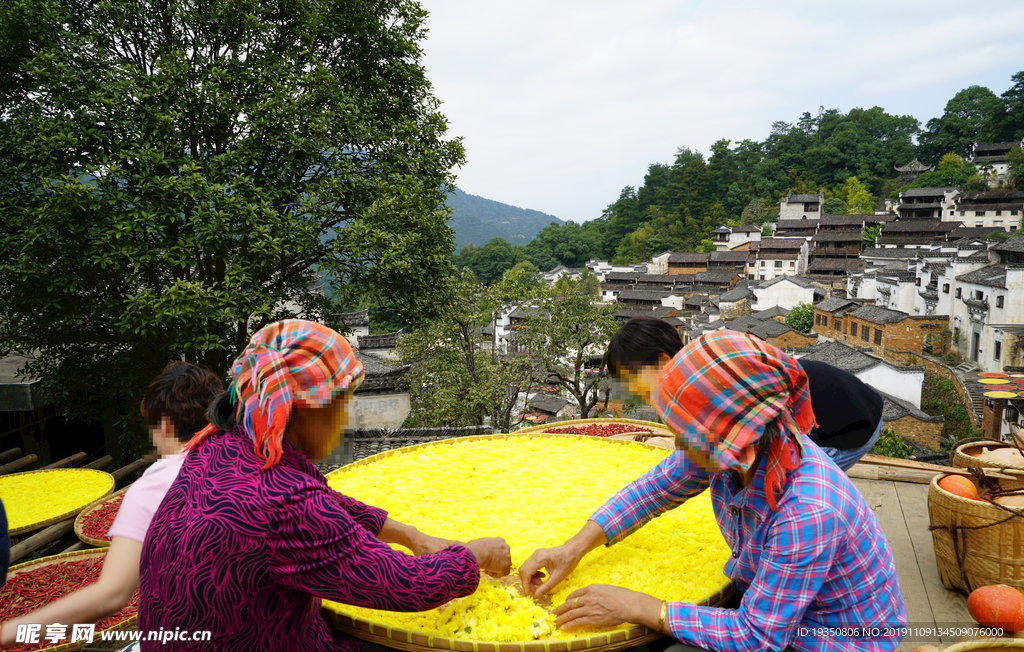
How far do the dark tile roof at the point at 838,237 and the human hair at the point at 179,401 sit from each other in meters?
41.3

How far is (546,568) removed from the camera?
62.9 inches

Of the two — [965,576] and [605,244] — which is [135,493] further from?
[605,244]

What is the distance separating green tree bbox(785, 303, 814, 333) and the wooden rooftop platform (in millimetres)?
28678

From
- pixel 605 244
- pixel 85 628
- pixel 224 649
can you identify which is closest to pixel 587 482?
pixel 224 649

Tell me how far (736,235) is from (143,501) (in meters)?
43.9

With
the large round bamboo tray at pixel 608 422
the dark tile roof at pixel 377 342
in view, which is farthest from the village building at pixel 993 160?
the large round bamboo tray at pixel 608 422

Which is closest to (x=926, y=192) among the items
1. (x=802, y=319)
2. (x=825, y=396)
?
(x=802, y=319)

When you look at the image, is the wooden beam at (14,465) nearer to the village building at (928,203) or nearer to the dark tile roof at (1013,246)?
the dark tile roof at (1013,246)

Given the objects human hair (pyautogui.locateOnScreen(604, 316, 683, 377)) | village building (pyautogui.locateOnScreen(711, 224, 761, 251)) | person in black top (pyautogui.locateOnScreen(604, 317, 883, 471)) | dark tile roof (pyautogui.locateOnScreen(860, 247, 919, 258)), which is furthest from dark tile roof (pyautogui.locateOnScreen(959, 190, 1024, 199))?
human hair (pyautogui.locateOnScreen(604, 316, 683, 377))

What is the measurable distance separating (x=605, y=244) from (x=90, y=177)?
172ft

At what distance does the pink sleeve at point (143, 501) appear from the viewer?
153cm

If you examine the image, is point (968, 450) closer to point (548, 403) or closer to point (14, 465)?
point (14, 465)

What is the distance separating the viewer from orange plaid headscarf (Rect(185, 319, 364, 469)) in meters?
1.22

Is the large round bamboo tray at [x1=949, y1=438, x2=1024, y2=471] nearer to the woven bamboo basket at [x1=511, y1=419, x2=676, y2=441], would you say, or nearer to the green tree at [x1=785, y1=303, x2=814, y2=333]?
the woven bamboo basket at [x1=511, y1=419, x2=676, y2=441]
